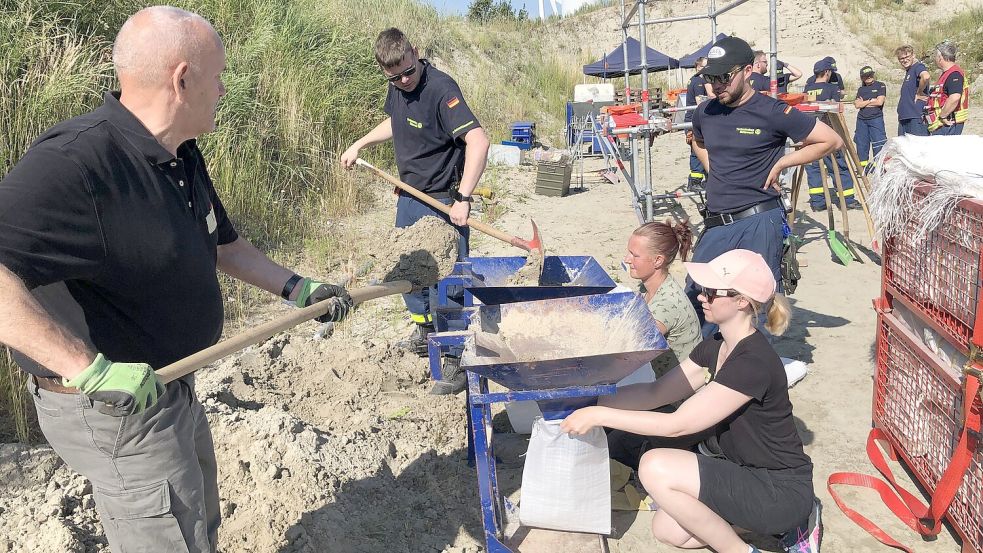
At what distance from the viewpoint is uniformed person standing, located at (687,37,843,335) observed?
3.89 m

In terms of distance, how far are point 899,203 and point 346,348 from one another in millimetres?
3364

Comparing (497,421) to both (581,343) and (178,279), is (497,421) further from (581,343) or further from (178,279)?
(178,279)

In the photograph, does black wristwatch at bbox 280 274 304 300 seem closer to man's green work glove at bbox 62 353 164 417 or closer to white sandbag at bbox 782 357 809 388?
man's green work glove at bbox 62 353 164 417

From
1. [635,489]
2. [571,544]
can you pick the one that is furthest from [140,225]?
[635,489]

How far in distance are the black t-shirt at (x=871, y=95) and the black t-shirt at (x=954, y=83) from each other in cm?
69

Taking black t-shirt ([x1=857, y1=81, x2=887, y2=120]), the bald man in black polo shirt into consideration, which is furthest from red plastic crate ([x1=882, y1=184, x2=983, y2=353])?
black t-shirt ([x1=857, y1=81, x2=887, y2=120])

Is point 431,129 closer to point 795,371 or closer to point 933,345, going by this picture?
point 795,371

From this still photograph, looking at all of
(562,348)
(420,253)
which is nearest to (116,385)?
(562,348)

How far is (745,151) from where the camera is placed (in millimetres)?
4000

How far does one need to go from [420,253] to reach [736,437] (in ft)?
6.38

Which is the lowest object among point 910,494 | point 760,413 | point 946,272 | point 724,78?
point 910,494

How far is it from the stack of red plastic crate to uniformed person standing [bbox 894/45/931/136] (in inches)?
278

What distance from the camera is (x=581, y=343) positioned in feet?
9.85

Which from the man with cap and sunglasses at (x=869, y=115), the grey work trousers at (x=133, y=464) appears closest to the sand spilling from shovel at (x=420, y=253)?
the grey work trousers at (x=133, y=464)
